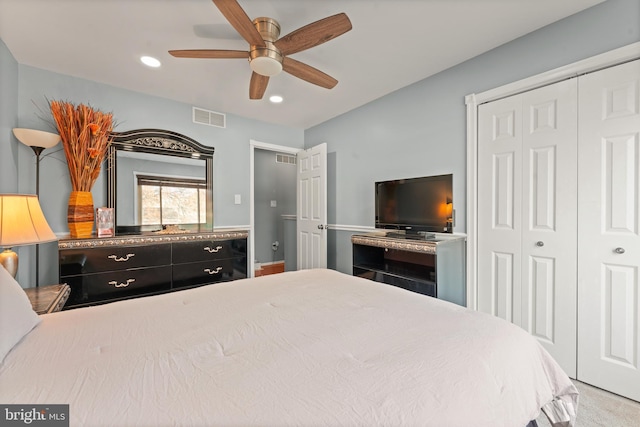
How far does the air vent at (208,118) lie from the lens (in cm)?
346

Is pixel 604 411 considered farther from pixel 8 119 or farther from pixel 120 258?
pixel 8 119

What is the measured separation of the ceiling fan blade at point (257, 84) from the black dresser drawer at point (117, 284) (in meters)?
1.96

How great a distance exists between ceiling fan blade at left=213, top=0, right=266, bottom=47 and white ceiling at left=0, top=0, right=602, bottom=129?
0.28m

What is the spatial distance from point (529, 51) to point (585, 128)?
753mm

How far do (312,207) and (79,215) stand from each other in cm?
264

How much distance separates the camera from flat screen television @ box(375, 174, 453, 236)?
247cm

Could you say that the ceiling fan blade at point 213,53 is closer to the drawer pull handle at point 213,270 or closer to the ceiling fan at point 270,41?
the ceiling fan at point 270,41

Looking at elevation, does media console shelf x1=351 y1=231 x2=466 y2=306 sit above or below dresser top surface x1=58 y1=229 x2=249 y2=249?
below

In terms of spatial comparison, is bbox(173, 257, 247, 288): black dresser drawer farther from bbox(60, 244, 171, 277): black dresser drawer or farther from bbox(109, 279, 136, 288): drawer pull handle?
bbox(109, 279, 136, 288): drawer pull handle

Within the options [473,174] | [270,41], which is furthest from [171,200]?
[473,174]

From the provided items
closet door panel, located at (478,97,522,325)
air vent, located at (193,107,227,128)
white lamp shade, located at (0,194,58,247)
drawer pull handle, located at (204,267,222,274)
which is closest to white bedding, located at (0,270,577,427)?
white lamp shade, located at (0,194,58,247)

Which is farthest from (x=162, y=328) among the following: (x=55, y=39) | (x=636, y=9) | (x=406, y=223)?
(x=636, y=9)

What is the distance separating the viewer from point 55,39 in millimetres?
2135

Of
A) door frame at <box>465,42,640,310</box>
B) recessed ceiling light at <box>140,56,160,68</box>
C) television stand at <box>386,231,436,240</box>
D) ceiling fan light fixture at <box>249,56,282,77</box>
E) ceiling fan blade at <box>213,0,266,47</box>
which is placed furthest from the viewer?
television stand at <box>386,231,436,240</box>
